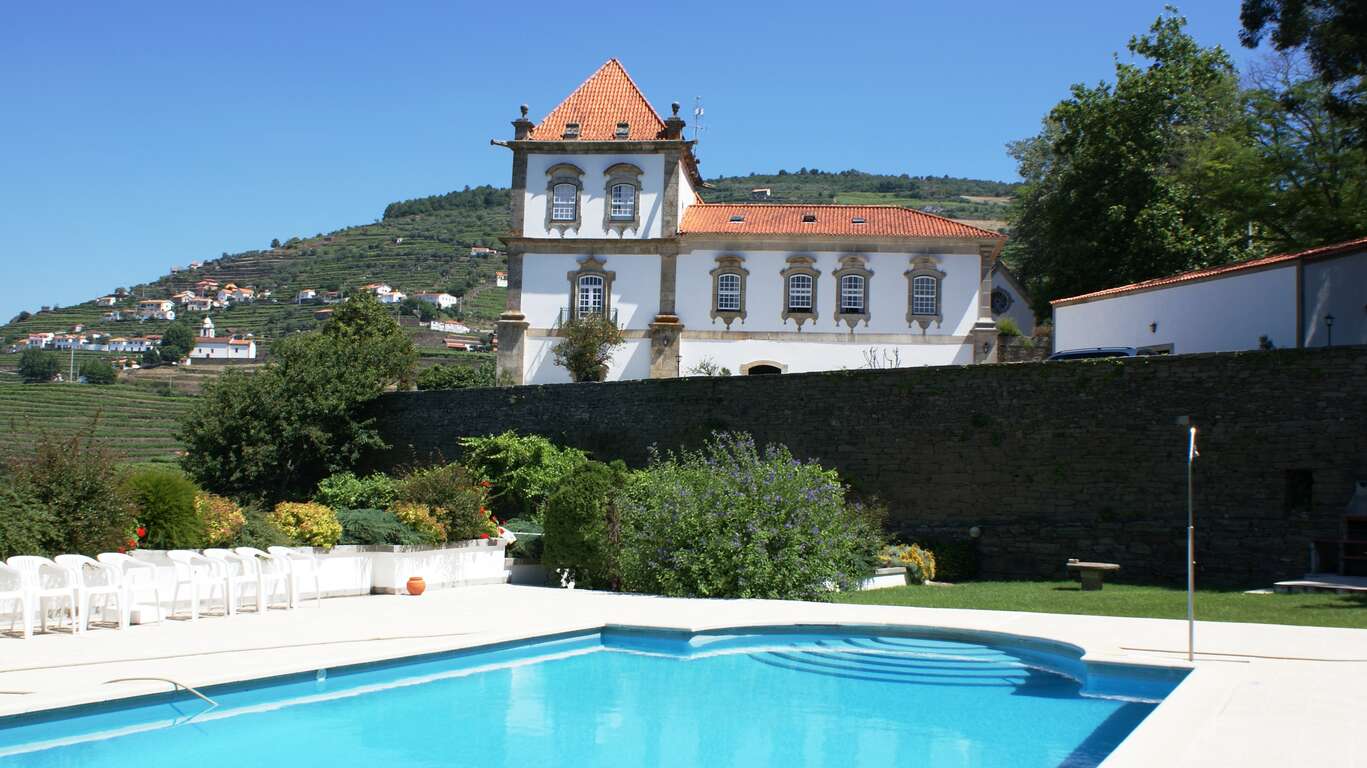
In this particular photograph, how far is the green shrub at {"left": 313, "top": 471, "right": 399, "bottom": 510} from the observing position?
24.7 metres

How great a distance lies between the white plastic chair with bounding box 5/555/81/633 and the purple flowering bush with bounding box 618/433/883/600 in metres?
7.37

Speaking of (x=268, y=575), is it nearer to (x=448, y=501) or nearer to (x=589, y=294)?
(x=448, y=501)

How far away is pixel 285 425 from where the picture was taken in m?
27.1

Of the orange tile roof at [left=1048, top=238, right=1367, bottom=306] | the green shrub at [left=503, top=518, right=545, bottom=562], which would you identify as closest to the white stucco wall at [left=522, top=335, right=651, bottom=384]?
the orange tile roof at [left=1048, top=238, right=1367, bottom=306]

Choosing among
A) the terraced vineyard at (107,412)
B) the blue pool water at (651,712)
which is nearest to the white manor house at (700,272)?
the terraced vineyard at (107,412)

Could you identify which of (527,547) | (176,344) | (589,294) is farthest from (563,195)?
(176,344)

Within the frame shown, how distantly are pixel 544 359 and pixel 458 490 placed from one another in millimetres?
15030

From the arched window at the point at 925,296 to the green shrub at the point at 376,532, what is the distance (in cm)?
1876

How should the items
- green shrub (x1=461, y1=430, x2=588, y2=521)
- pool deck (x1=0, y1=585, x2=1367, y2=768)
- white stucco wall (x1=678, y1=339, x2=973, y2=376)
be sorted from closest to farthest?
1. pool deck (x1=0, y1=585, x2=1367, y2=768)
2. green shrub (x1=461, y1=430, x2=588, y2=521)
3. white stucco wall (x1=678, y1=339, x2=973, y2=376)

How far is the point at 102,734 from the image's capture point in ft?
27.5

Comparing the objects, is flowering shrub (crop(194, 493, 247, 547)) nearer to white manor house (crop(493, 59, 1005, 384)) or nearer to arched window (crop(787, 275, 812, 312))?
white manor house (crop(493, 59, 1005, 384))

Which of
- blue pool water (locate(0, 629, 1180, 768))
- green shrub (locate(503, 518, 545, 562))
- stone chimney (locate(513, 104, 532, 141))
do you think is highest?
stone chimney (locate(513, 104, 532, 141))

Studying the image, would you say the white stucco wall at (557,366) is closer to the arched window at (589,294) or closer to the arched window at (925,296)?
the arched window at (589,294)

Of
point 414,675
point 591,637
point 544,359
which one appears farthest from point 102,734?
point 544,359
